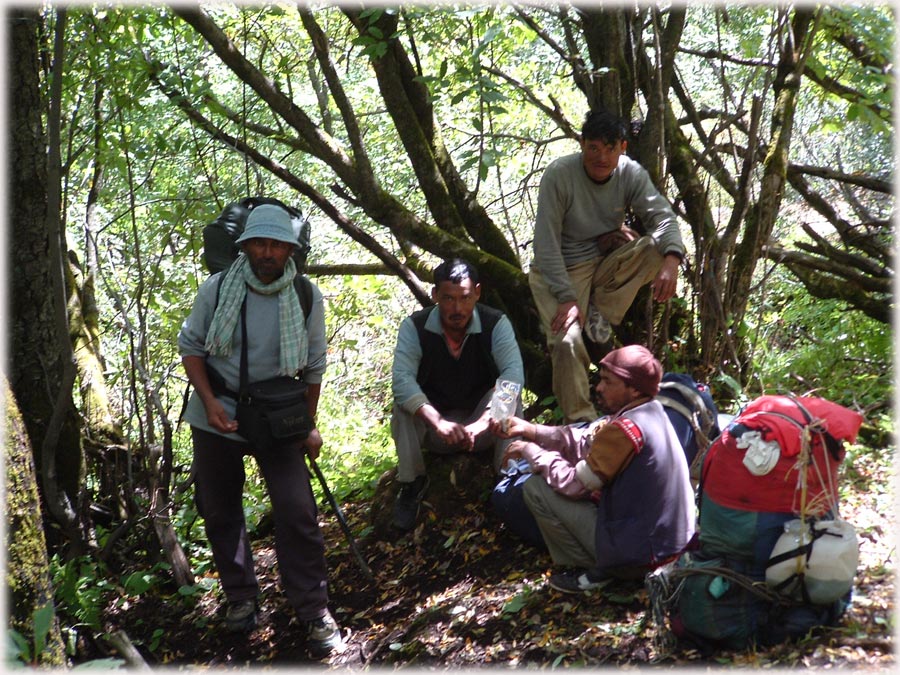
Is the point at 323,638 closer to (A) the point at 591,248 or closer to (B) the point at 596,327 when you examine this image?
(B) the point at 596,327

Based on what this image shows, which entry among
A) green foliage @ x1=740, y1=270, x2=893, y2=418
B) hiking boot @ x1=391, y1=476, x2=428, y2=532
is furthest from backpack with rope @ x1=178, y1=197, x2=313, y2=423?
green foliage @ x1=740, y1=270, x2=893, y2=418

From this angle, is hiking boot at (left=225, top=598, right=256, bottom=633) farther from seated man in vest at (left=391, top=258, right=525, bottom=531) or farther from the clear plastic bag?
the clear plastic bag

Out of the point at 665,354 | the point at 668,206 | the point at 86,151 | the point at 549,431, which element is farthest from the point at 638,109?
the point at 86,151

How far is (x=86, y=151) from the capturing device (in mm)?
6379

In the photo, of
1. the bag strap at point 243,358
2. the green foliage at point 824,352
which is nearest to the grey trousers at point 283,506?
the bag strap at point 243,358

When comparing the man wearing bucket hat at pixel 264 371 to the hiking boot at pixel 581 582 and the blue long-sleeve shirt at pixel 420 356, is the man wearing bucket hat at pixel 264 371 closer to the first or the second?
the blue long-sleeve shirt at pixel 420 356

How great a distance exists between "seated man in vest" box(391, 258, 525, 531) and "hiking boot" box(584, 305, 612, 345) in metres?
0.70

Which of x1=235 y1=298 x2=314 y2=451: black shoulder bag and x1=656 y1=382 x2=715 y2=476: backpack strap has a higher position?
x1=235 y1=298 x2=314 y2=451: black shoulder bag

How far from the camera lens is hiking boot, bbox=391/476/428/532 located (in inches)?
217

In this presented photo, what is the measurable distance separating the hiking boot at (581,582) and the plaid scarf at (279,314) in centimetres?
172

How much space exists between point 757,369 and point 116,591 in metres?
4.56

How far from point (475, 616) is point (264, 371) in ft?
5.45

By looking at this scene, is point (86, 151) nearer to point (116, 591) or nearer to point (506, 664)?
point (116, 591)

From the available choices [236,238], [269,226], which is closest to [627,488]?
[269,226]
